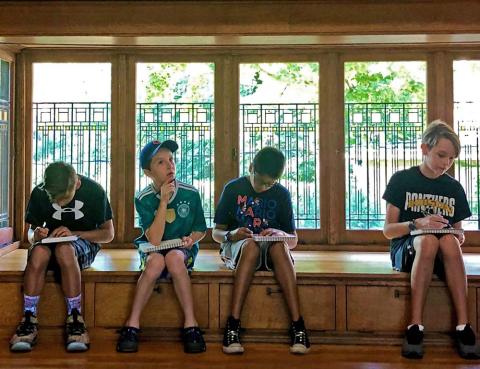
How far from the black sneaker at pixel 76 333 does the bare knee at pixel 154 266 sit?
363 millimetres

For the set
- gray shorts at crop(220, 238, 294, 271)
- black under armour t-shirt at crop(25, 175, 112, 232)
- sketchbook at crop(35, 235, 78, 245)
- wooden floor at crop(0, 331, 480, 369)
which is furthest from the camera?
black under armour t-shirt at crop(25, 175, 112, 232)

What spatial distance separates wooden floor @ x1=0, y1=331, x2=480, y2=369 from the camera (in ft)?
7.35

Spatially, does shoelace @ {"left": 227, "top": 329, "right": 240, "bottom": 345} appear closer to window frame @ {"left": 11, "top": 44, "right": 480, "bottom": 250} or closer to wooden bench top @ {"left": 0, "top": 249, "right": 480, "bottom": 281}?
wooden bench top @ {"left": 0, "top": 249, "right": 480, "bottom": 281}

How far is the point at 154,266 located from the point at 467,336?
4.63 feet

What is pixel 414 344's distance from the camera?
235cm

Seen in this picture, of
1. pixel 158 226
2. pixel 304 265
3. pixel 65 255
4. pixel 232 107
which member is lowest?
pixel 304 265

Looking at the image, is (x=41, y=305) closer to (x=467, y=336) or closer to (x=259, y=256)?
(x=259, y=256)

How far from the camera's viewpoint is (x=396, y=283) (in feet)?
8.42

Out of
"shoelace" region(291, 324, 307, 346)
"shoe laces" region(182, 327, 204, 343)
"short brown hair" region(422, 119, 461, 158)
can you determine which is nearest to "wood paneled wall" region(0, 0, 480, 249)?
"short brown hair" region(422, 119, 461, 158)

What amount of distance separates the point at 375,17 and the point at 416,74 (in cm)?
67

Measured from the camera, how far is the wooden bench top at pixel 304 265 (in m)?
2.60

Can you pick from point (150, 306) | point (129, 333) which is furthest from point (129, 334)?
point (150, 306)

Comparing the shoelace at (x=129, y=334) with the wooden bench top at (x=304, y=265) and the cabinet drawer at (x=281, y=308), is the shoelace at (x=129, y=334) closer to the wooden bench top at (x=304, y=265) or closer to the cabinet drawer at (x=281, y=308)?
the wooden bench top at (x=304, y=265)

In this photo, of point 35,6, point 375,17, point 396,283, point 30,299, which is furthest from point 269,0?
point 30,299
